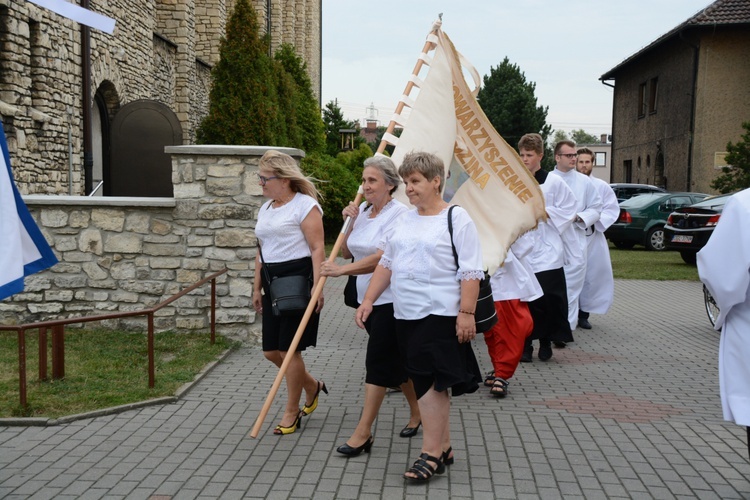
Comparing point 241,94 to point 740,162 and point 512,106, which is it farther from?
point 512,106

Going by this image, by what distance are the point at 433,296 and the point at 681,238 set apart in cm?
1465

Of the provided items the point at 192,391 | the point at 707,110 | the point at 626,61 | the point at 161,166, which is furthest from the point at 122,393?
the point at 626,61

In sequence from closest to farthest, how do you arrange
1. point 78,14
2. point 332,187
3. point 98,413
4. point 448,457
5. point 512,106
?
point 448,457, point 78,14, point 98,413, point 332,187, point 512,106

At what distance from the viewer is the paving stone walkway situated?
4641 millimetres

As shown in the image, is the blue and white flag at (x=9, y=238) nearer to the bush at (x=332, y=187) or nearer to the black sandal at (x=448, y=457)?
the black sandal at (x=448, y=457)

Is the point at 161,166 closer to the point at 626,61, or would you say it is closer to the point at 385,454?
the point at 385,454

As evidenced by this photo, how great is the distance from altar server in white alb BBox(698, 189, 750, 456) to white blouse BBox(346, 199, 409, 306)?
1.92 m

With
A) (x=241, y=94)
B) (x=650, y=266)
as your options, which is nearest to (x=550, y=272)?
(x=650, y=266)

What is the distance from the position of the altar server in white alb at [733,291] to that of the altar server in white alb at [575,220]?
180 inches

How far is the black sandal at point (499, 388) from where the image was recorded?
674cm

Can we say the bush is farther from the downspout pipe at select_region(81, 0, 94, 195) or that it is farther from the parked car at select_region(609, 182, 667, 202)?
the parked car at select_region(609, 182, 667, 202)

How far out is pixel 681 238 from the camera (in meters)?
18.0

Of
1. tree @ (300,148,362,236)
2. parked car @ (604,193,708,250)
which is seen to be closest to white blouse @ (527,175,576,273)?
tree @ (300,148,362,236)

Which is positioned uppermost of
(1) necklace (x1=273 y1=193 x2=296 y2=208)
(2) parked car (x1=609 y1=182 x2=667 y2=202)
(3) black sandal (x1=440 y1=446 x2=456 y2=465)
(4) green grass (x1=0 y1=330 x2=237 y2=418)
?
(2) parked car (x1=609 y1=182 x2=667 y2=202)
